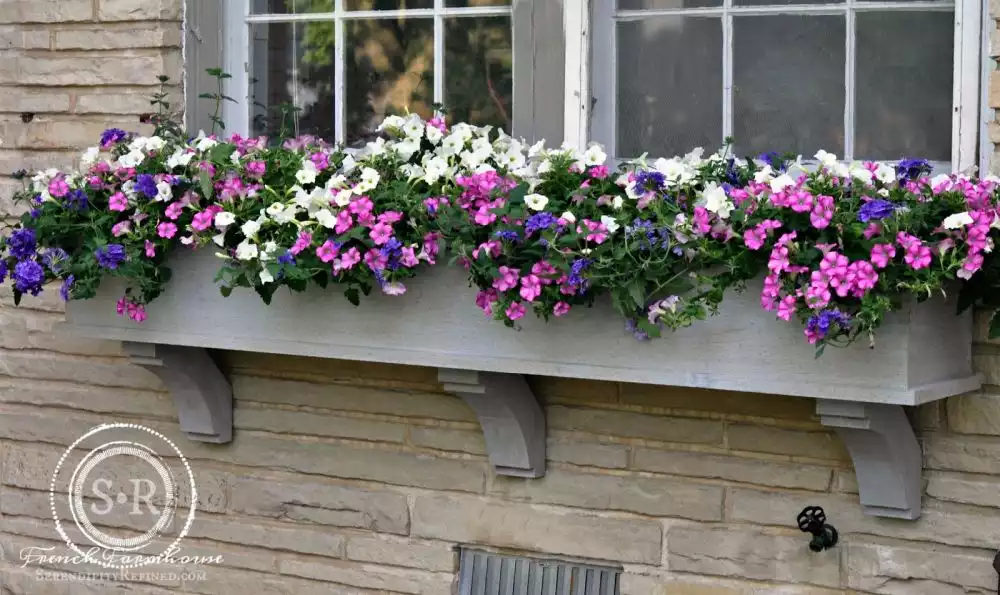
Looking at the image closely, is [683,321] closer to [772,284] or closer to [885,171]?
[772,284]

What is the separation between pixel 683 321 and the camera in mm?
2678

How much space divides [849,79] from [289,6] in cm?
151

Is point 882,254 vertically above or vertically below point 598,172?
below

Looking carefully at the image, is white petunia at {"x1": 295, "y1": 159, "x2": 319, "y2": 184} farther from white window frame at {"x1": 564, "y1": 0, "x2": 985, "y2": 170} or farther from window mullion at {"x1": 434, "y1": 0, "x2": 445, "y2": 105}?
white window frame at {"x1": 564, "y1": 0, "x2": 985, "y2": 170}

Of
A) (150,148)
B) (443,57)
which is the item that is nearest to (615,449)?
(443,57)

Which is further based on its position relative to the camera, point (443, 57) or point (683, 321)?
point (443, 57)

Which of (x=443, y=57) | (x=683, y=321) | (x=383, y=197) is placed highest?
(x=443, y=57)

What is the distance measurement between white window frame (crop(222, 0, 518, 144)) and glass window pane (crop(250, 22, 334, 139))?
0.02 metres

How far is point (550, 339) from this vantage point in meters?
2.94

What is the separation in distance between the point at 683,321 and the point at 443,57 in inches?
45.9

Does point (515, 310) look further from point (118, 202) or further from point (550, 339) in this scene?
point (118, 202)

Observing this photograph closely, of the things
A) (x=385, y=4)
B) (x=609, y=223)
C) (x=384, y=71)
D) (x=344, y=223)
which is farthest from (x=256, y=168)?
(x=609, y=223)

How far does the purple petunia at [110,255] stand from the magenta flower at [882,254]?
1.71 meters

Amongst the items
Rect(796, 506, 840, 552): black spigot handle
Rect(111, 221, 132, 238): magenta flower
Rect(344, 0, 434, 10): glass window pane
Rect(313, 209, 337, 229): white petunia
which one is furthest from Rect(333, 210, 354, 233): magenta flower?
Rect(796, 506, 840, 552): black spigot handle
